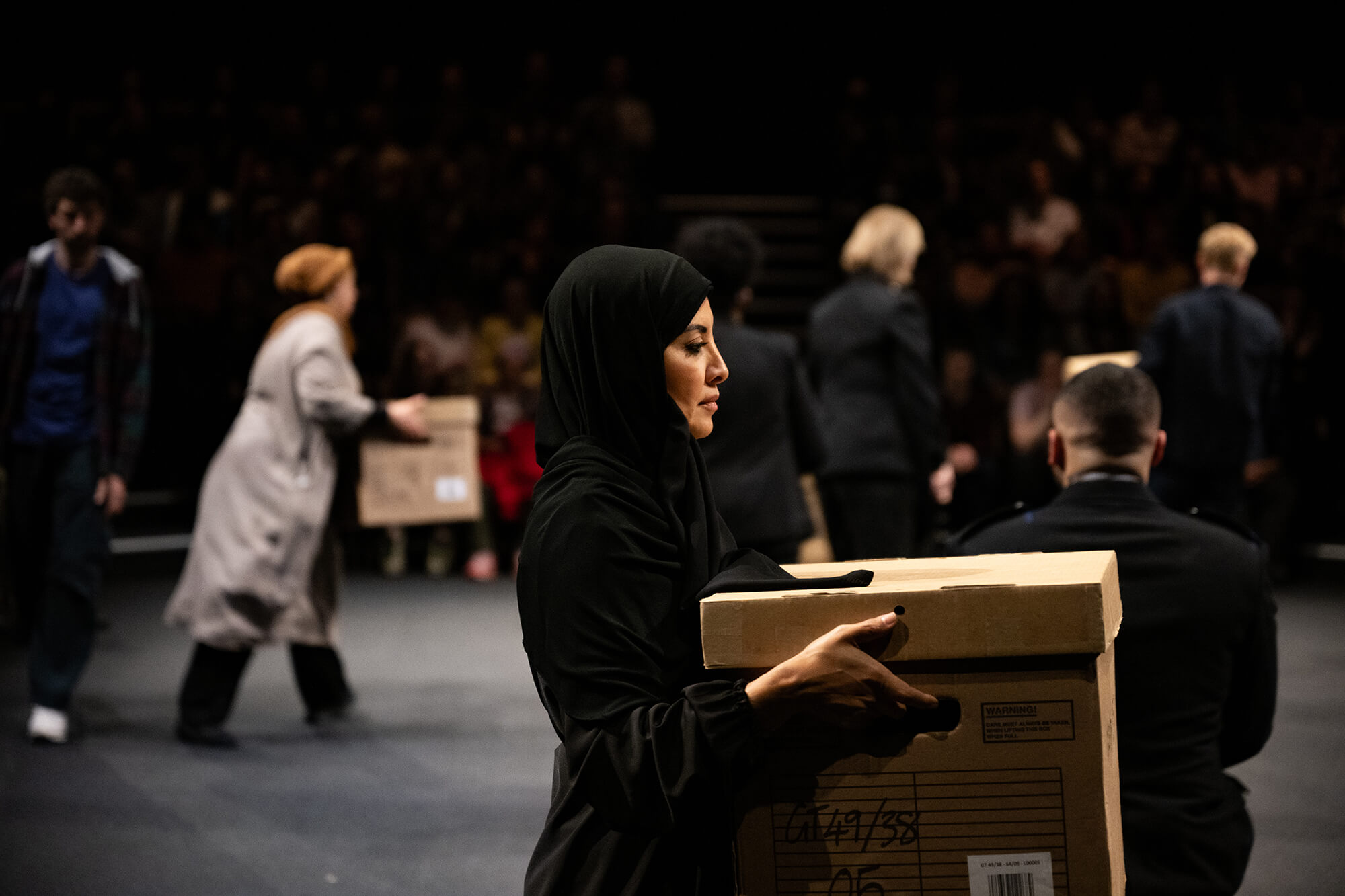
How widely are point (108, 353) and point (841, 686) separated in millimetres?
3909

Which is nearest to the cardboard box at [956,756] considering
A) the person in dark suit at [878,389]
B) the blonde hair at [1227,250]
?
the person in dark suit at [878,389]

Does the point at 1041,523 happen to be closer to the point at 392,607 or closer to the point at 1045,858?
the point at 1045,858

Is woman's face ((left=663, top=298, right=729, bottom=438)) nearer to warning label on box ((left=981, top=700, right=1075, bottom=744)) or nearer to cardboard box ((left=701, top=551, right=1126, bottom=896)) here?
cardboard box ((left=701, top=551, right=1126, bottom=896))

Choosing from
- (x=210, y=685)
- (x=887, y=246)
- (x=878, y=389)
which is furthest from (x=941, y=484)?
(x=210, y=685)

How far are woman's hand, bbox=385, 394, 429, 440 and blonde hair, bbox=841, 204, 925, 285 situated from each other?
1480 millimetres

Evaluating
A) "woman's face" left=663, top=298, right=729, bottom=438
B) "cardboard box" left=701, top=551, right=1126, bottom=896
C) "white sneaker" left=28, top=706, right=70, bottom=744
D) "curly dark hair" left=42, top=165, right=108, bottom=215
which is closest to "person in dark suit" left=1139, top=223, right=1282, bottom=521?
"curly dark hair" left=42, top=165, right=108, bottom=215

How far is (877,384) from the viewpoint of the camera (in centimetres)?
496

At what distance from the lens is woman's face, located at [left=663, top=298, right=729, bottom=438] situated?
1.72m

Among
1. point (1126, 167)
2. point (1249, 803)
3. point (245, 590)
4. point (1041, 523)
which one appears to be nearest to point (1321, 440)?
point (1126, 167)

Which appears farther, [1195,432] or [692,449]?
[1195,432]

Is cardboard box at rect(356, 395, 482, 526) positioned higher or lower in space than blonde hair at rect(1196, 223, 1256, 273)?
lower

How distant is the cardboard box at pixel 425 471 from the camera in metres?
4.88

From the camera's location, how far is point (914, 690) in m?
1.52

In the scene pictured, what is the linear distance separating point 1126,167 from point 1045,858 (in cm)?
1077
